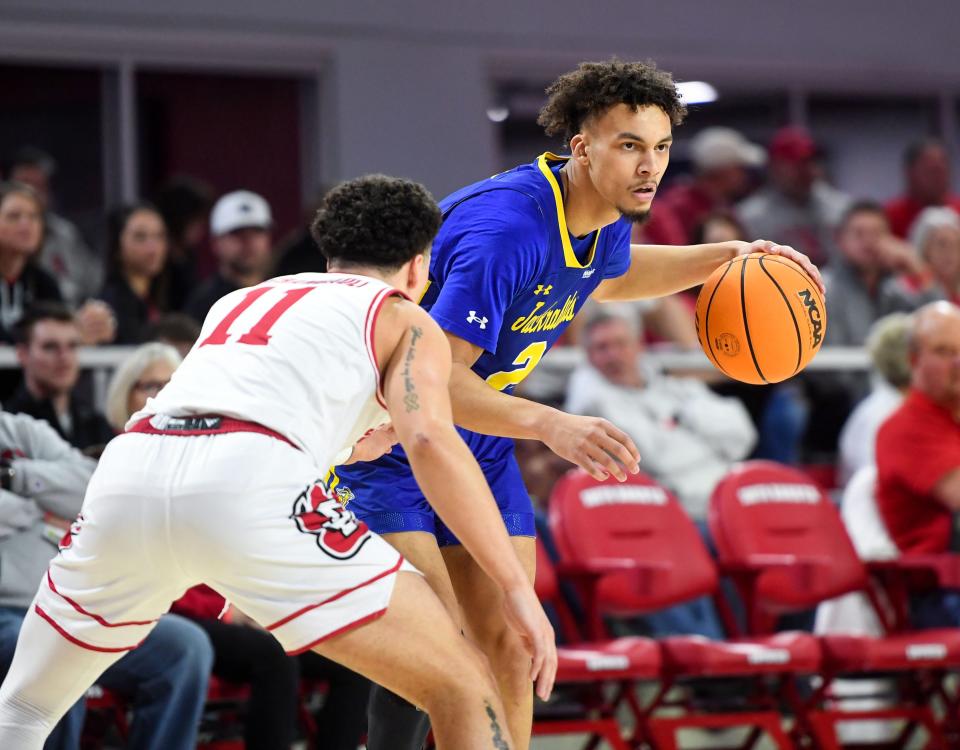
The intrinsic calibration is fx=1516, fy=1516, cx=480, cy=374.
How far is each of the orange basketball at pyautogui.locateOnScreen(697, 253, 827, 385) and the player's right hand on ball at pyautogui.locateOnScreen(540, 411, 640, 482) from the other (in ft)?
3.28

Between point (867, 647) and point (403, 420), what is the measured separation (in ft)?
11.6

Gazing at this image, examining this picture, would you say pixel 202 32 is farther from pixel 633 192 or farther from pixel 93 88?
pixel 633 192

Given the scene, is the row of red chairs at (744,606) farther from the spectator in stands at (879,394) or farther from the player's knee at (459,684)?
the player's knee at (459,684)

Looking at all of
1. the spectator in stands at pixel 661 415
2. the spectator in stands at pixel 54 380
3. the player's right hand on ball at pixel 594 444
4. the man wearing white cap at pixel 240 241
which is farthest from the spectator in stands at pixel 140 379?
the player's right hand on ball at pixel 594 444

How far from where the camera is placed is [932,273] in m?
8.86

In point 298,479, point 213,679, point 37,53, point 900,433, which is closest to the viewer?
point 298,479

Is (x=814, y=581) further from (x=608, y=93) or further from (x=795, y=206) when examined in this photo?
(x=795, y=206)

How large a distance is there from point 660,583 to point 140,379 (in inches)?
87.2

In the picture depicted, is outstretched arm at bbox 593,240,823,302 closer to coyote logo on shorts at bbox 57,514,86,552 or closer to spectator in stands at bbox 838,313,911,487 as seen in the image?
coyote logo on shorts at bbox 57,514,86,552

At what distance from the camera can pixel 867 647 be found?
19.8 ft

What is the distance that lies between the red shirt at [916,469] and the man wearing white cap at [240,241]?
9.96ft

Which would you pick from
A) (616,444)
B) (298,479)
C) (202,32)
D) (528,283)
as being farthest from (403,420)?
(202,32)

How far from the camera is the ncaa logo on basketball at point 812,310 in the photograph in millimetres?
4203

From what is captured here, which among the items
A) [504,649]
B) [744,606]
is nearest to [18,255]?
[744,606]
